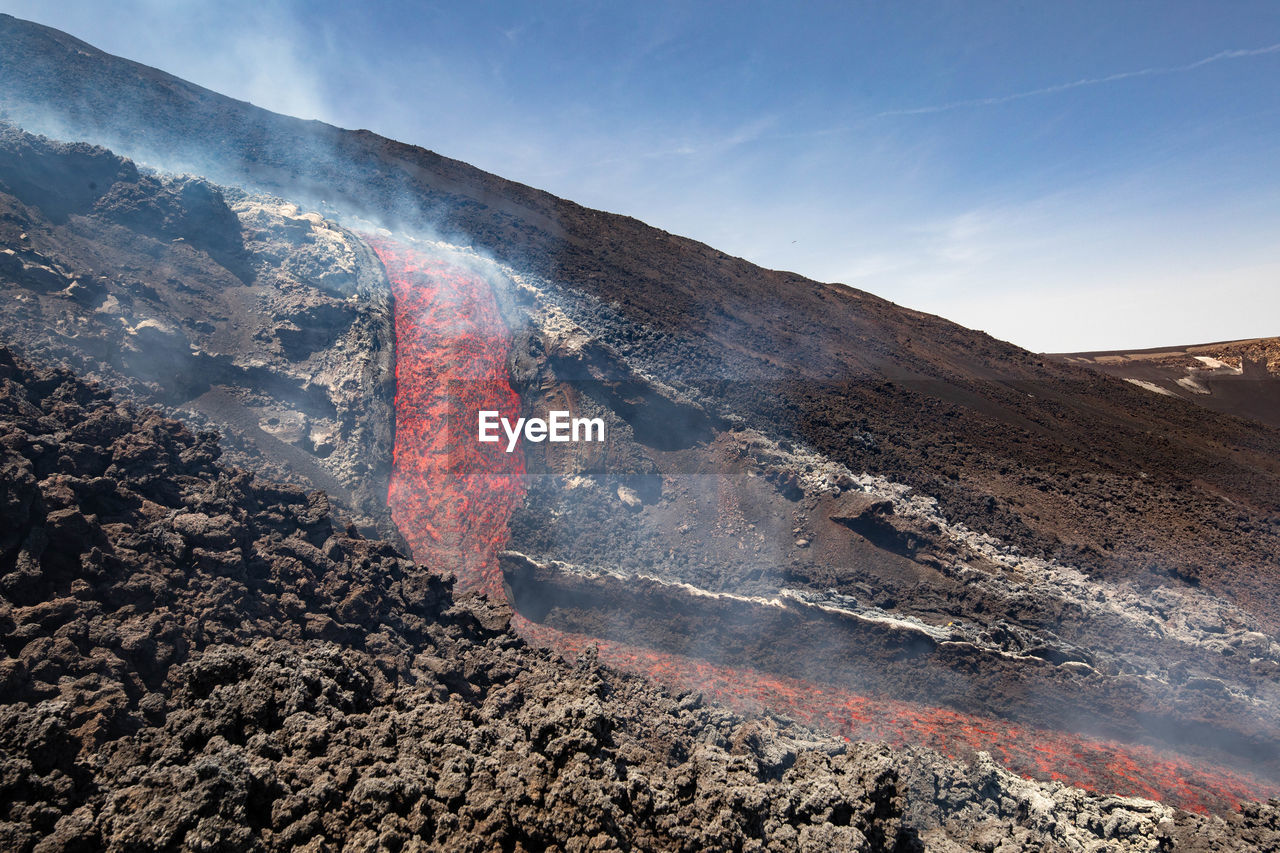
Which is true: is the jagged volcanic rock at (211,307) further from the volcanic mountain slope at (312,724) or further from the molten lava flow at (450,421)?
the volcanic mountain slope at (312,724)

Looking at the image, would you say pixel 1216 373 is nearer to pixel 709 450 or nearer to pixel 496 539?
pixel 709 450

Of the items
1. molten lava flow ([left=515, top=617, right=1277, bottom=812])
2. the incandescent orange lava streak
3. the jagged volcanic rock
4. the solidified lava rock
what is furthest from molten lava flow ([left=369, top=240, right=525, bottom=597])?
the solidified lava rock

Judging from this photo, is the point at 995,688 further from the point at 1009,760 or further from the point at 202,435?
the point at 202,435

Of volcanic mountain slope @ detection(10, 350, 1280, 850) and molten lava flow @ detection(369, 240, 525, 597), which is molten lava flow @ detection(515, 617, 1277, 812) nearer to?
volcanic mountain slope @ detection(10, 350, 1280, 850)

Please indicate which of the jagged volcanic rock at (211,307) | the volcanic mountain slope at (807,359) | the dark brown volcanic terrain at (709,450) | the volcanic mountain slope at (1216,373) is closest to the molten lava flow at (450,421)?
the dark brown volcanic terrain at (709,450)

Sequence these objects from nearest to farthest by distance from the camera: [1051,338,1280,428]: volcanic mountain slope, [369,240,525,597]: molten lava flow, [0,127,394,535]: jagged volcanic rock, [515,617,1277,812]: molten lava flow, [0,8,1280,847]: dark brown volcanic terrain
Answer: [515,617,1277,812]: molten lava flow → [0,8,1280,847]: dark brown volcanic terrain → [0,127,394,535]: jagged volcanic rock → [369,240,525,597]: molten lava flow → [1051,338,1280,428]: volcanic mountain slope

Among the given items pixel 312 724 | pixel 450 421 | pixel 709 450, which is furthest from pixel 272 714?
pixel 709 450
